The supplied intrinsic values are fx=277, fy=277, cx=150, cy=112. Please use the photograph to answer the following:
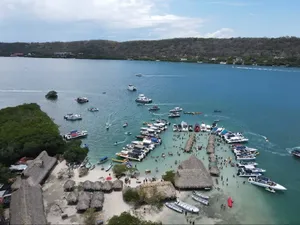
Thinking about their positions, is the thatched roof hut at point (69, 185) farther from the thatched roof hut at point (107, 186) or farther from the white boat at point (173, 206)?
the white boat at point (173, 206)

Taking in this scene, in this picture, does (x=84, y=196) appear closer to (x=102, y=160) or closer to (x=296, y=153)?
(x=102, y=160)

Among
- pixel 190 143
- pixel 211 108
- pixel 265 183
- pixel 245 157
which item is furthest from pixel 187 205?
pixel 211 108

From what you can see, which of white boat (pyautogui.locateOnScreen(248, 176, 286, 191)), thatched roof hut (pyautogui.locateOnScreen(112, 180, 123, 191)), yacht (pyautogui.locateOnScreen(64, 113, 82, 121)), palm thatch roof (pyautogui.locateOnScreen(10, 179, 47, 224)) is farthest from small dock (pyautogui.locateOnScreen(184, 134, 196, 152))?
yacht (pyautogui.locateOnScreen(64, 113, 82, 121))

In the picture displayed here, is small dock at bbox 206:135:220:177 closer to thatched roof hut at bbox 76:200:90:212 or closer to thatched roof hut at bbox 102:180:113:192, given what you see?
thatched roof hut at bbox 102:180:113:192

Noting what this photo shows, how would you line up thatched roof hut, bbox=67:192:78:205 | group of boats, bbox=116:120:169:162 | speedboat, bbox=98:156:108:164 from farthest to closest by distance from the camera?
group of boats, bbox=116:120:169:162, speedboat, bbox=98:156:108:164, thatched roof hut, bbox=67:192:78:205

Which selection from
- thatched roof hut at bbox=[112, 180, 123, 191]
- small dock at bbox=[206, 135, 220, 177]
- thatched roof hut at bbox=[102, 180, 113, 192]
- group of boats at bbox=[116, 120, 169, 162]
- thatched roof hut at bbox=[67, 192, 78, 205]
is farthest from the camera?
group of boats at bbox=[116, 120, 169, 162]
